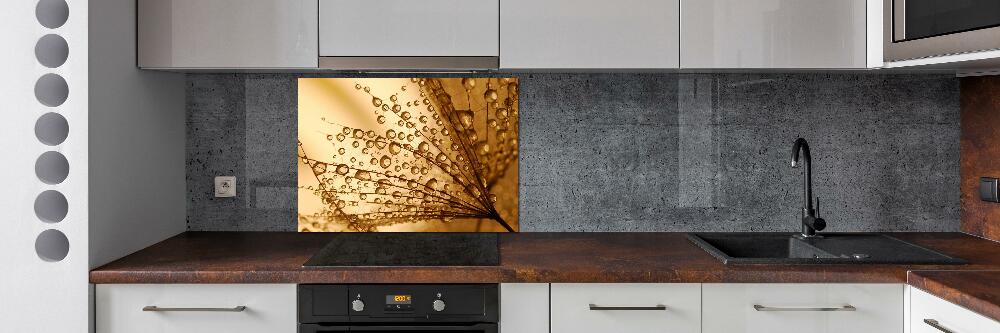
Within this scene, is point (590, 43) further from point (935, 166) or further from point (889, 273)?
point (935, 166)

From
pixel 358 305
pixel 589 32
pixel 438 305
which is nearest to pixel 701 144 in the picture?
pixel 589 32

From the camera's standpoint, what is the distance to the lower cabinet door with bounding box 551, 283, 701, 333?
1.85 m

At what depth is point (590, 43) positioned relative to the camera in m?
2.11

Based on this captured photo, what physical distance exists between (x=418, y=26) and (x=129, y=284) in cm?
105

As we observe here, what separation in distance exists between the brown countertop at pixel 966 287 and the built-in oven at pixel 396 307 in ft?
3.42

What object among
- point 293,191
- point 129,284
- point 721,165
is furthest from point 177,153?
point 721,165
